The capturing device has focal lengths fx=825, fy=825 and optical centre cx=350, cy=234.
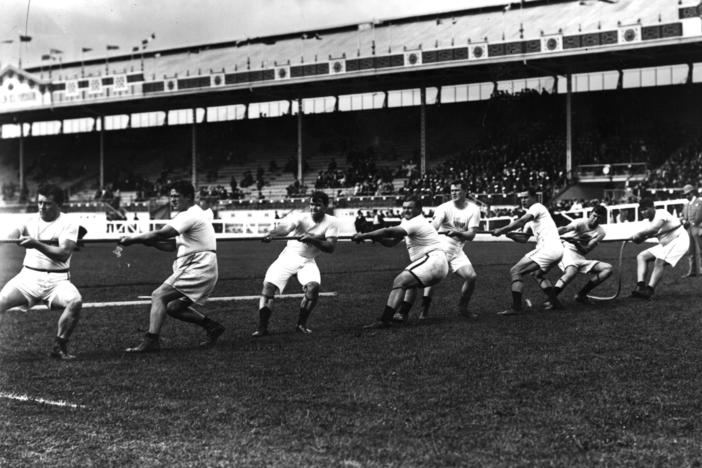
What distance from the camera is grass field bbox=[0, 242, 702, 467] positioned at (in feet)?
16.2

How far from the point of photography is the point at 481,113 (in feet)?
155

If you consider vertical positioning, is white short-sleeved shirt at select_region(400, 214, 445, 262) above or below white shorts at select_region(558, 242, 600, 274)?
above

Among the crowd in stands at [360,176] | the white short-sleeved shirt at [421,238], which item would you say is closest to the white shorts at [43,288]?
the white short-sleeved shirt at [421,238]

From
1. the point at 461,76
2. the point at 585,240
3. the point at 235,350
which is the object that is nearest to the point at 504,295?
the point at 585,240

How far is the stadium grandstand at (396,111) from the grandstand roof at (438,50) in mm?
124

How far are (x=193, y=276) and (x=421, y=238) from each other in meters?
3.11

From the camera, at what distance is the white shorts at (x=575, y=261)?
11.9 m

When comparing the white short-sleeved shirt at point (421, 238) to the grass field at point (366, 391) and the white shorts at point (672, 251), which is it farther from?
the white shorts at point (672, 251)

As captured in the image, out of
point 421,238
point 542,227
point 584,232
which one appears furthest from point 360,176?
point 421,238

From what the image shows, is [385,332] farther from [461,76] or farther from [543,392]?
[461,76]

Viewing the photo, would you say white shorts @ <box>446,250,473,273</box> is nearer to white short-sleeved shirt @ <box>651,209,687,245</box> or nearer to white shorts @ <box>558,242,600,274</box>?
white shorts @ <box>558,242,600,274</box>

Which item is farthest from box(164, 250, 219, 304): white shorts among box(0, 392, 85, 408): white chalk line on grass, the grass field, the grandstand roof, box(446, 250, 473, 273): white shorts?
the grandstand roof

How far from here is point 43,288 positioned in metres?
8.11

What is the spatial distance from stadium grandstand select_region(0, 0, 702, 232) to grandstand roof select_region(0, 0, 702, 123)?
12cm
